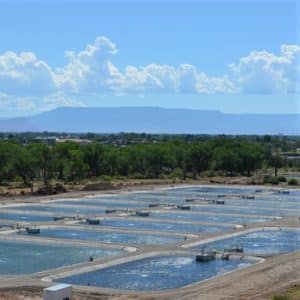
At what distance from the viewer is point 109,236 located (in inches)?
1971

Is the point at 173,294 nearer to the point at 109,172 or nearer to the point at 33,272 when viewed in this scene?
the point at 33,272

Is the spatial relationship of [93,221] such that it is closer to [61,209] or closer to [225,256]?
[61,209]

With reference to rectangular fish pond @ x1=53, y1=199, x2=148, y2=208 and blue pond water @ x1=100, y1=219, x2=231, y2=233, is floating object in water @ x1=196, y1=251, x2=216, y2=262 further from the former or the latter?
rectangular fish pond @ x1=53, y1=199, x2=148, y2=208

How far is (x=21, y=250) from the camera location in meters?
44.2

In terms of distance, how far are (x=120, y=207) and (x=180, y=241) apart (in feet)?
71.7

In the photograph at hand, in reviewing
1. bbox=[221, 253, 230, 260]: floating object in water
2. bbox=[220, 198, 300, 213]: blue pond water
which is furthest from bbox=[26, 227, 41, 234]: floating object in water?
bbox=[220, 198, 300, 213]: blue pond water

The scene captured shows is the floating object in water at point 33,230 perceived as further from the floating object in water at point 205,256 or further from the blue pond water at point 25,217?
the floating object in water at point 205,256

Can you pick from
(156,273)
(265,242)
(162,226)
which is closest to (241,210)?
(162,226)

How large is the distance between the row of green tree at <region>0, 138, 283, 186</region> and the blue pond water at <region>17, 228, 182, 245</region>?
3850 cm

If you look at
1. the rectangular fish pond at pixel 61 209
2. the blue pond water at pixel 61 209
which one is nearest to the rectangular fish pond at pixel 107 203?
the rectangular fish pond at pixel 61 209

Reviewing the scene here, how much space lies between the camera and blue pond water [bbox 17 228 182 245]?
4753 cm

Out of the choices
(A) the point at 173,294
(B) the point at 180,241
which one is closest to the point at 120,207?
(B) the point at 180,241

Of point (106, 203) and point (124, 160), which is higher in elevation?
point (124, 160)

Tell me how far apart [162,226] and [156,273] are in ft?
60.1
